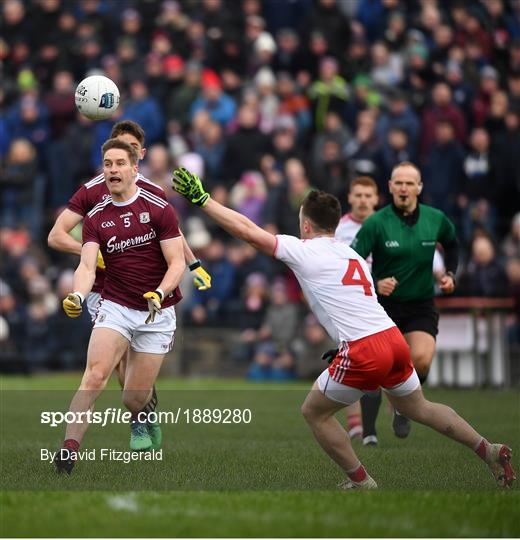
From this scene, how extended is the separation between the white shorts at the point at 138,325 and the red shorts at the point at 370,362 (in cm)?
221

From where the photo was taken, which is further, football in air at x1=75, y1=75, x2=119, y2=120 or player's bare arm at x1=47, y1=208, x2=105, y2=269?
football in air at x1=75, y1=75, x2=119, y2=120

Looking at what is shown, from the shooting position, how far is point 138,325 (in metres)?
10.6

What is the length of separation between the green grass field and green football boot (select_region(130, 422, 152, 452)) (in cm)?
27

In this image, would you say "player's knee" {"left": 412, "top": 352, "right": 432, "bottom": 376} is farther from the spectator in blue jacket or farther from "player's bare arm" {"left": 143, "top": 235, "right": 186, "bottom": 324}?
the spectator in blue jacket

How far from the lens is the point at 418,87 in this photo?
838 inches

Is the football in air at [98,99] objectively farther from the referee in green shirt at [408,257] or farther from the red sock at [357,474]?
the red sock at [357,474]

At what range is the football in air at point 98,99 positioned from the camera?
454 inches

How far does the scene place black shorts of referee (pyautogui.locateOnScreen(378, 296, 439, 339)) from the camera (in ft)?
40.1

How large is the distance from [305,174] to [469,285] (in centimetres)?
323

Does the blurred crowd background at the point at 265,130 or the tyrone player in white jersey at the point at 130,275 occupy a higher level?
the blurred crowd background at the point at 265,130

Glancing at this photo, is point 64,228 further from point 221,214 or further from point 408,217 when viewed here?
point 408,217

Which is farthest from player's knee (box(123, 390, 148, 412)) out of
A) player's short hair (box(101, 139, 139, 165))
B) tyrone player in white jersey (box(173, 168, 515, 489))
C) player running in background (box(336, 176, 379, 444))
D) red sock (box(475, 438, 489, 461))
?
red sock (box(475, 438, 489, 461))

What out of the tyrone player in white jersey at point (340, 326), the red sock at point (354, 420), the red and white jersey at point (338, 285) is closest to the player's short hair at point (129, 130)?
the tyrone player in white jersey at point (340, 326)

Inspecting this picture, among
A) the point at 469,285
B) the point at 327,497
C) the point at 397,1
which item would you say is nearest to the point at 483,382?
the point at 469,285
